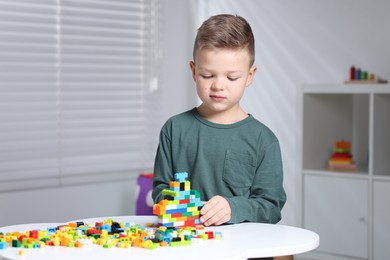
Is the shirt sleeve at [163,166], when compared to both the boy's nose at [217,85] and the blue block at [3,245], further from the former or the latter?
the blue block at [3,245]

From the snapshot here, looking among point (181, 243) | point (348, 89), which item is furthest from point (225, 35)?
point (348, 89)

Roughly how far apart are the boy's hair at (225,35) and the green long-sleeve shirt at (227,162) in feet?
0.68

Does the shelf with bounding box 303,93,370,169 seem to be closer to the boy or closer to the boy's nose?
the boy

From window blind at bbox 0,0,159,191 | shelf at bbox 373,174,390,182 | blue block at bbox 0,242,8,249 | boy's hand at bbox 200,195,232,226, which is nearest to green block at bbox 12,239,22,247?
blue block at bbox 0,242,8,249

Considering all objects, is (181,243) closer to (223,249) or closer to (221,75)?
(223,249)

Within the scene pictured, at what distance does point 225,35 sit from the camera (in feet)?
5.93

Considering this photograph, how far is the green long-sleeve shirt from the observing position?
1.87 metres

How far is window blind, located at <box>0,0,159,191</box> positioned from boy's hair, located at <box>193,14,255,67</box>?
1.87 metres

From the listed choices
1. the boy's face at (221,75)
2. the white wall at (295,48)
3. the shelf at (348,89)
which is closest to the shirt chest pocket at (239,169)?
the boy's face at (221,75)

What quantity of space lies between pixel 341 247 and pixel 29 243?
233cm

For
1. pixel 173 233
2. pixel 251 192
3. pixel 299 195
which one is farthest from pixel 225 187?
pixel 299 195

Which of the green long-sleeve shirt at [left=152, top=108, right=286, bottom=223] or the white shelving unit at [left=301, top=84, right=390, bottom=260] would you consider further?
the white shelving unit at [left=301, top=84, right=390, bottom=260]

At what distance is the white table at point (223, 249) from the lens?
138 cm

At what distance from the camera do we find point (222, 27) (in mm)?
1817
